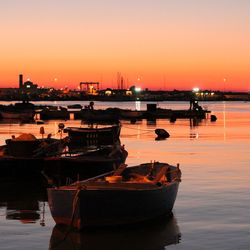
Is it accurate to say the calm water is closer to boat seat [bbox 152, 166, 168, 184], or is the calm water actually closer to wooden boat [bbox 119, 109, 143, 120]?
boat seat [bbox 152, 166, 168, 184]

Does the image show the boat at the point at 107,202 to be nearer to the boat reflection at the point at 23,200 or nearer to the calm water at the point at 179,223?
the calm water at the point at 179,223

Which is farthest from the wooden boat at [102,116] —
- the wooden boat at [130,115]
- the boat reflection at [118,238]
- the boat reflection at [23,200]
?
the boat reflection at [118,238]

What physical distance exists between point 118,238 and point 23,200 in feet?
29.3

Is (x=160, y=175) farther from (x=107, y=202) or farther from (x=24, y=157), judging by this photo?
(x=24, y=157)

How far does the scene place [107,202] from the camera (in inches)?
750

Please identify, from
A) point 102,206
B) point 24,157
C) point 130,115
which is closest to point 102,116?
point 130,115

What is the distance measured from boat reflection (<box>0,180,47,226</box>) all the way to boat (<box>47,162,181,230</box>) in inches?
94.7

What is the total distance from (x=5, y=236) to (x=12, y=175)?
1230 cm

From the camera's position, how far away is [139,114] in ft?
431

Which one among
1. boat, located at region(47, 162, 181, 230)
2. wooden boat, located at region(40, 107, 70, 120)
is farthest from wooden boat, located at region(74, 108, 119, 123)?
boat, located at region(47, 162, 181, 230)

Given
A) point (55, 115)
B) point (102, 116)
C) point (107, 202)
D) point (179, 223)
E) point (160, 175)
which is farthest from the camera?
point (55, 115)

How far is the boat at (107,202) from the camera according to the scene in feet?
61.9

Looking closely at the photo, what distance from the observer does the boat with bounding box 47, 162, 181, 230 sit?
61.9ft

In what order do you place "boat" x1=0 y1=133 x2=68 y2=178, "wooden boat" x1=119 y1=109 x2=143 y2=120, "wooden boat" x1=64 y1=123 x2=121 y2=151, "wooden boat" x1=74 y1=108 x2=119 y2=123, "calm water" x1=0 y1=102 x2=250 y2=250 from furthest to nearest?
"wooden boat" x1=119 y1=109 x2=143 y2=120, "wooden boat" x1=74 y1=108 x2=119 y2=123, "wooden boat" x1=64 y1=123 x2=121 y2=151, "boat" x1=0 y1=133 x2=68 y2=178, "calm water" x1=0 y1=102 x2=250 y2=250
